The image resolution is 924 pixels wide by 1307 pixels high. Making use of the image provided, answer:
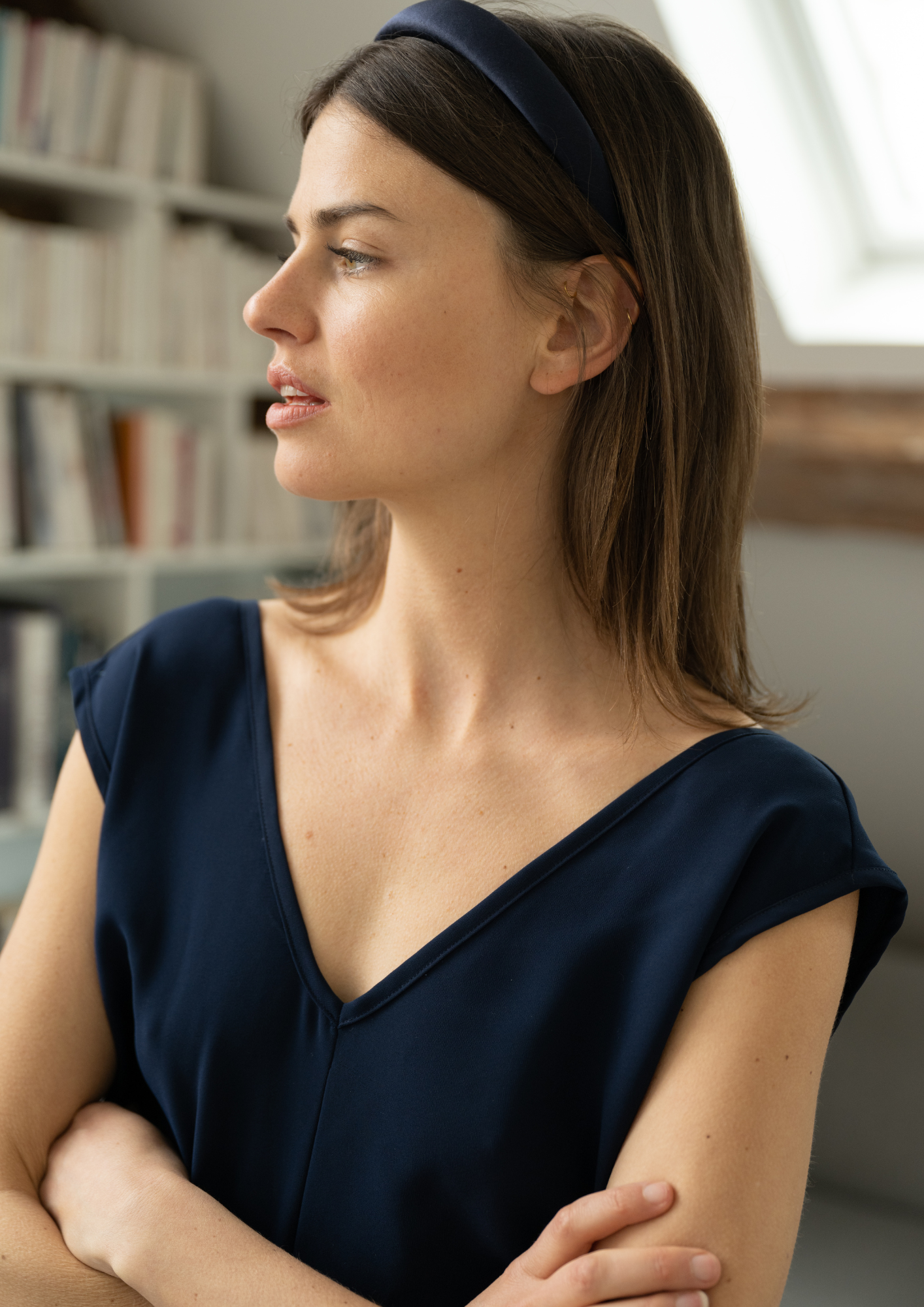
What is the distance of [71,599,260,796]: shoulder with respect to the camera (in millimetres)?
1251

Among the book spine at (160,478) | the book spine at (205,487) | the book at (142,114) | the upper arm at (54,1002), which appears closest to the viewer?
the upper arm at (54,1002)

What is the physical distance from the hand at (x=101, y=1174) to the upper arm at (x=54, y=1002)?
0.02m

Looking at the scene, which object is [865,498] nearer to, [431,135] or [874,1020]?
[874,1020]

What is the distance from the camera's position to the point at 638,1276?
0.88 m

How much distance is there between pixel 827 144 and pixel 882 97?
121 mm

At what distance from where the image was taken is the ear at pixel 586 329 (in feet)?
3.73

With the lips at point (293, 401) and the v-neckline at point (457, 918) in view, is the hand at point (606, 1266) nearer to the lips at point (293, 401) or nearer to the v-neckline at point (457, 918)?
the v-neckline at point (457, 918)

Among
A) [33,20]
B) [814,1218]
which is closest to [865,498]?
[814,1218]

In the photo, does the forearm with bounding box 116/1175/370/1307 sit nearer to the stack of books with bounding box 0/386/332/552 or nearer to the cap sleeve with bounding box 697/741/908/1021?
the cap sleeve with bounding box 697/741/908/1021

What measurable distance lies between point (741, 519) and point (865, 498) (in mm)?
929

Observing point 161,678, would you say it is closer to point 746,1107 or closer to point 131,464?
point 746,1107

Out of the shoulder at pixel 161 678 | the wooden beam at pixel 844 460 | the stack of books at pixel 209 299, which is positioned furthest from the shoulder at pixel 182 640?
the stack of books at pixel 209 299

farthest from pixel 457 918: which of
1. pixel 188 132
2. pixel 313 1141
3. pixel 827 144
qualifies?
pixel 188 132

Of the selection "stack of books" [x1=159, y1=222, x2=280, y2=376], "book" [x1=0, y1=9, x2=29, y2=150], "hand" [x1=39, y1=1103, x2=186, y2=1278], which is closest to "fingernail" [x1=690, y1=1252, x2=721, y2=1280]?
"hand" [x1=39, y1=1103, x2=186, y2=1278]
